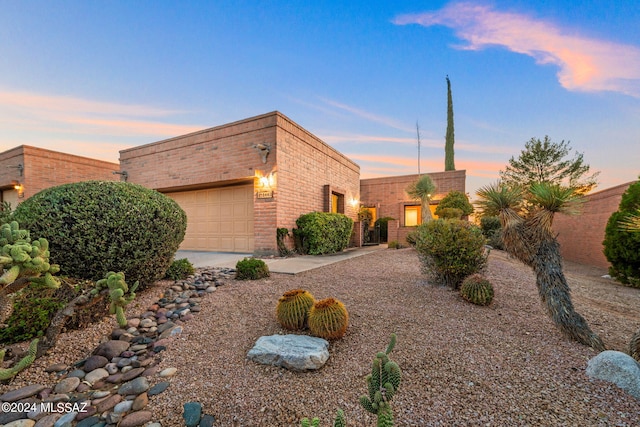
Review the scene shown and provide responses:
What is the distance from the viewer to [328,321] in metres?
2.38

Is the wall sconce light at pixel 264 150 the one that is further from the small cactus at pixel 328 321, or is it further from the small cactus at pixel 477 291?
the small cactus at pixel 477 291

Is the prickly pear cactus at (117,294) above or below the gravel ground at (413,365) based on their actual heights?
above

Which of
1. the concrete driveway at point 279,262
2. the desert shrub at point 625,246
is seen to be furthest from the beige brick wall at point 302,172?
the desert shrub at point 625,246

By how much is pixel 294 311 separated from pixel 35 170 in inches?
610

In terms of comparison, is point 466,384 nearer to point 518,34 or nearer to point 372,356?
point 372,356

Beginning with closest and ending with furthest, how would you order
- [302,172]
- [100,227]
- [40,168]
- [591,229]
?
[100,227], [302,172], [591,229], [40,168]

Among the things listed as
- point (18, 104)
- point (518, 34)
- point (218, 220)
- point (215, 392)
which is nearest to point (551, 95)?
point (518, 34)

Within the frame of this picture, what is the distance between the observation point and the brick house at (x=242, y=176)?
736 cm

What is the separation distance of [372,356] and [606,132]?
10755 millimetres

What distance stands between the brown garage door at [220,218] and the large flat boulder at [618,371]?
757cm

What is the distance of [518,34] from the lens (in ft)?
16.8

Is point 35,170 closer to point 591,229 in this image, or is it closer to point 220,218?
point 220,218

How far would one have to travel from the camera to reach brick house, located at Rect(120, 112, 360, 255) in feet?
24.1

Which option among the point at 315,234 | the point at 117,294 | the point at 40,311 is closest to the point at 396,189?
the point at 315,234
